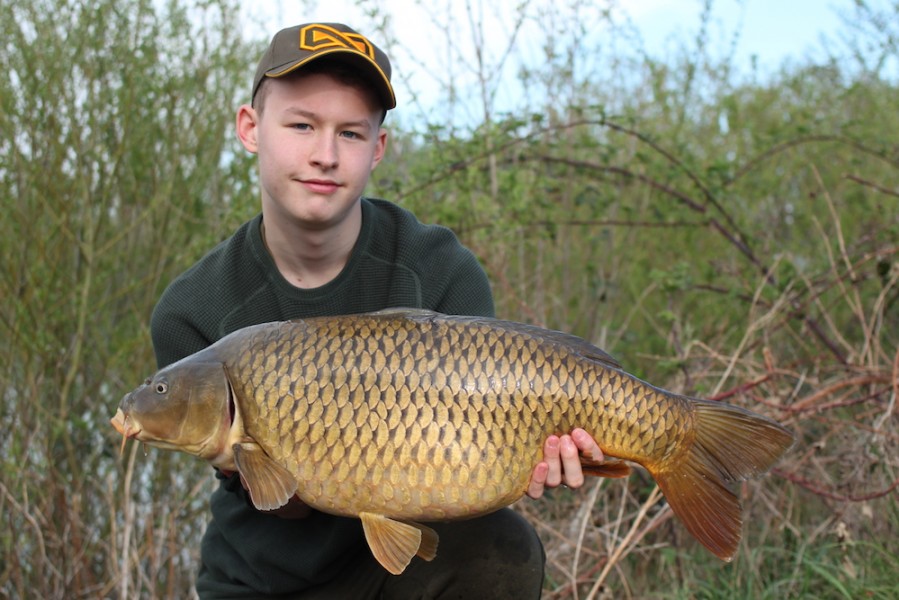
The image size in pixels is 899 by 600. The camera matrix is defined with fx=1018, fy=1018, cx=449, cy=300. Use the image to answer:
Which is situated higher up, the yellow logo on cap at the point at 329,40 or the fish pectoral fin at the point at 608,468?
the yellow logo on cap at the point at 329,40

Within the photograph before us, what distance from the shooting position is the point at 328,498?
1.44 m

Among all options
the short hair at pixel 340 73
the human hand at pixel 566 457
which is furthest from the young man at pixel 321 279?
the human hand at pixel 566 457

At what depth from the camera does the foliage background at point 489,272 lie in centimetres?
259

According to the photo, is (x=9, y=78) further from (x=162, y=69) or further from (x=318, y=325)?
(x=318, y=325)

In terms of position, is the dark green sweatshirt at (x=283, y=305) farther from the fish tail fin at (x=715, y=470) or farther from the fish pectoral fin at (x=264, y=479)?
the fish tail fin at (x=715, y=470)

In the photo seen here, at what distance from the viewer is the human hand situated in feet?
4.77

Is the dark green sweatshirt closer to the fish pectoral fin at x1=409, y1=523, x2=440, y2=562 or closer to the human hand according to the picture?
the fish pectoral fin at x1=409, y1=523, x2=440, y2=562

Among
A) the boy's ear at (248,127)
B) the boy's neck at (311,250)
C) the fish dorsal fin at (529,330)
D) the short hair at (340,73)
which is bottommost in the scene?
the fish dorsal fin at (529,330)

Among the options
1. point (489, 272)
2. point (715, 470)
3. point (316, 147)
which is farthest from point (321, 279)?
point (489, 272)

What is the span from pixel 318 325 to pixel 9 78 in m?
2.03

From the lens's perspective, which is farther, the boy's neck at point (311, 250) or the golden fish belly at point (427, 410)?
the boy's neck at point (311, 250)

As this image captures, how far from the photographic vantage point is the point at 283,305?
1821 mm

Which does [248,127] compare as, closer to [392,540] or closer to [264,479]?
[264,479]

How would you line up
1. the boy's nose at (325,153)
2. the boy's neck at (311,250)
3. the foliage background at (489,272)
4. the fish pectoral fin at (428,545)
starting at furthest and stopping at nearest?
1. the foliage background at (489,272)
2. the boy's neck at (311,250)
3. the boy's nose at (325,153)
4. the fish pectoral fin at (428,545)
